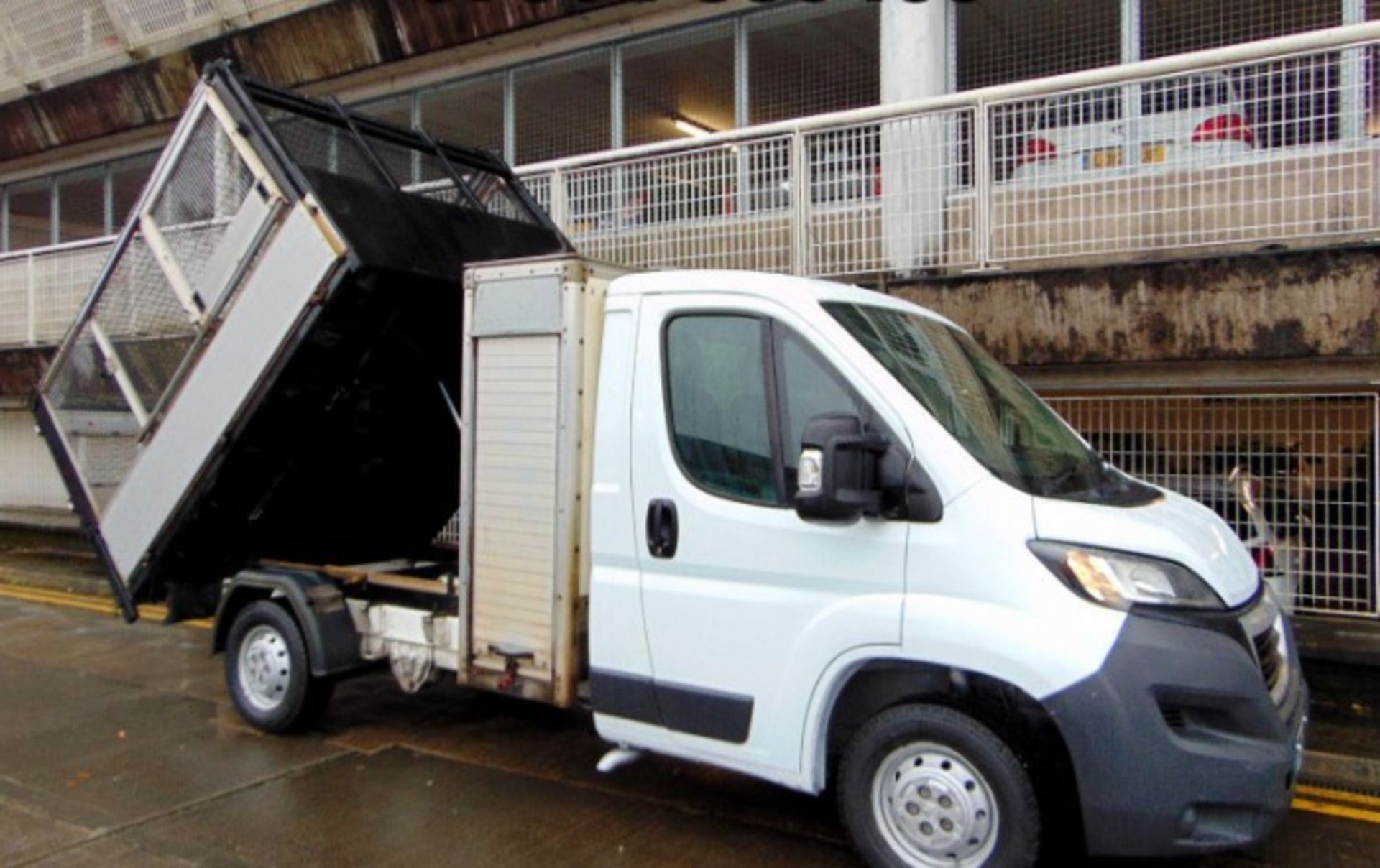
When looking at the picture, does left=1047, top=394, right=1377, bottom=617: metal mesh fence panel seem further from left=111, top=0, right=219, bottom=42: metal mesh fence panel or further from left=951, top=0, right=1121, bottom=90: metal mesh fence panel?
left=111, top=0, right=219, bottom=42: metal mesh fence panel

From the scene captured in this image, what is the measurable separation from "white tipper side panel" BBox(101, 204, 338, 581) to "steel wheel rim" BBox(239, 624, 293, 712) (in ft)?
2.53

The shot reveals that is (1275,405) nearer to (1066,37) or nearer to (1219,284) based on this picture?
(1219,284)

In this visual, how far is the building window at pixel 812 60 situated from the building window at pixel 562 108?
6.49 ft

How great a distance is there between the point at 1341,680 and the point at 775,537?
4.36 metres

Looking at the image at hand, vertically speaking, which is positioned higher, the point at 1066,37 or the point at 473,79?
the point at 473,79

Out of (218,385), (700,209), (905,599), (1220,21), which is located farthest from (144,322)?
(1220,21)

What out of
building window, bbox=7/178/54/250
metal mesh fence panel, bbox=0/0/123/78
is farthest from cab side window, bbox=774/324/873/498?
building window, bbox=7/178/54/250

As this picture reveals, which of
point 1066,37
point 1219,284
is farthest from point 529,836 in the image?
point 1066,37

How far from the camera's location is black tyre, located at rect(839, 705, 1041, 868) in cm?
348

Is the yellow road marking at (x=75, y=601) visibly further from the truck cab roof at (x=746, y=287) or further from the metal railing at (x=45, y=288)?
the truck cab roof at (x=746, y=287)

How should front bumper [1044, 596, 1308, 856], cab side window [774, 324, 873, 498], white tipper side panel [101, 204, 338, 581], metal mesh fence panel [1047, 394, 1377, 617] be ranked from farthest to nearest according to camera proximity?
1. metal mesh fence panel [1047, 394, 1377, 617]
2. white tipper side panel [101, 204, 338, 581]
3. cab side window [774, 324, 873, 498]
4. front bumper [1044, 596, 1308, 856]

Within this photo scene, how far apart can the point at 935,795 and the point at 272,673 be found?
12.4 ft

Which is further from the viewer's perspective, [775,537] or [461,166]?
[461,166]

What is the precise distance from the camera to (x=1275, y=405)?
668 centimetres
